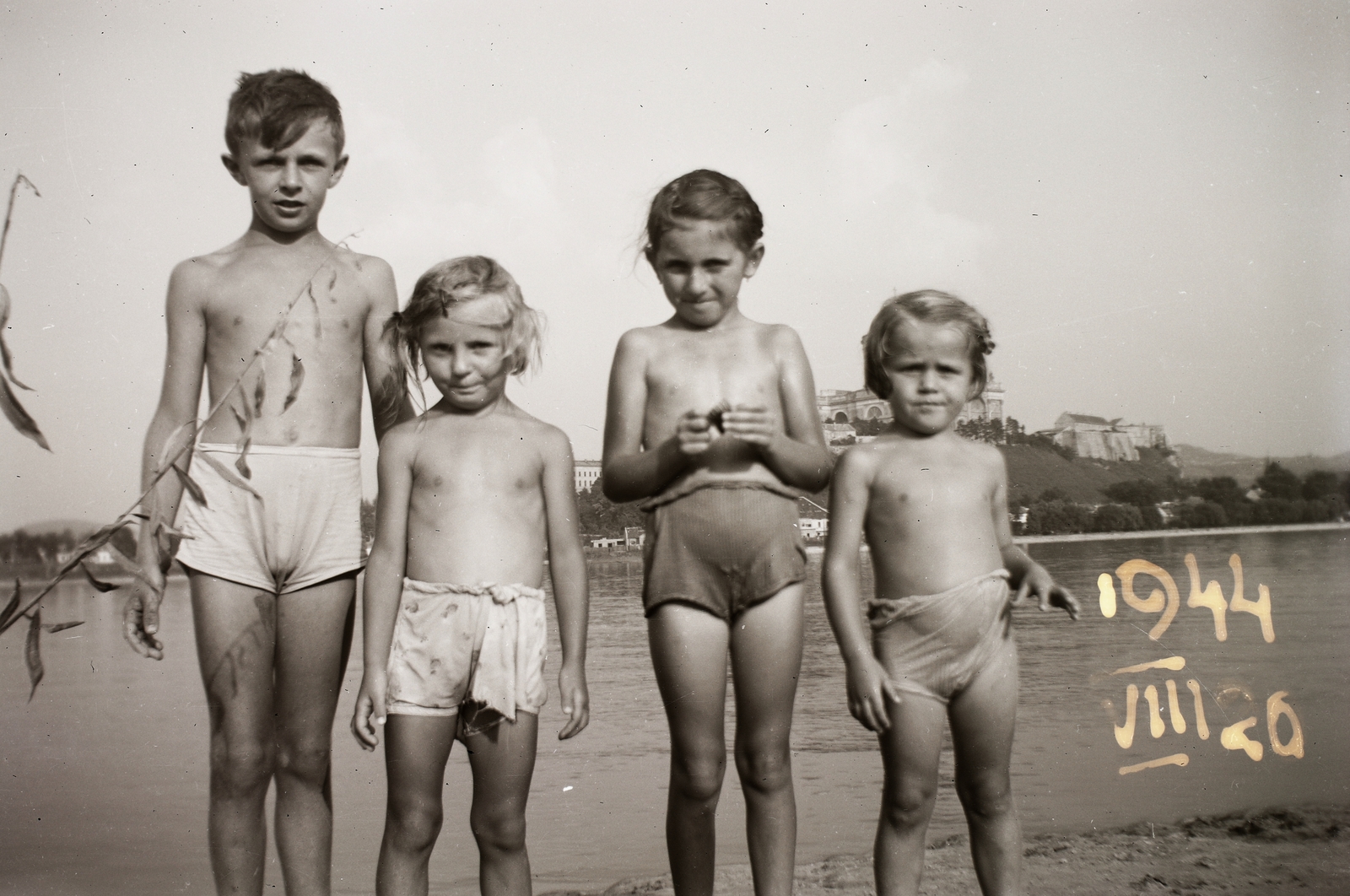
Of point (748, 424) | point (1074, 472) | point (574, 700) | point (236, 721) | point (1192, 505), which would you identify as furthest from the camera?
point (1192, 505)

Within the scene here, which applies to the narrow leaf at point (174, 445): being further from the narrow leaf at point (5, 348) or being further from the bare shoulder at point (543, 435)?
the bare shoulder at point (543, 435)

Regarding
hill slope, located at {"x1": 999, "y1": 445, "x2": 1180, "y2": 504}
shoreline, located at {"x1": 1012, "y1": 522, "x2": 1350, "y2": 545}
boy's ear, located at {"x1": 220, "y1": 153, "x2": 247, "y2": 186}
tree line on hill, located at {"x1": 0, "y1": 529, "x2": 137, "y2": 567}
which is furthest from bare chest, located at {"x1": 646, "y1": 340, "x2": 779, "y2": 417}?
tree line on hill, located at {"x1": 0, "y1": 529, "x2": 137, "y2": 567}

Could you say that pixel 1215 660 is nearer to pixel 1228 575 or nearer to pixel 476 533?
pixel 1228 575

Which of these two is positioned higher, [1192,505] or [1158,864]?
[1192,505]

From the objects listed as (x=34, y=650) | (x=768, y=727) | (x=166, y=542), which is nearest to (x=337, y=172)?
(x=166, y=542)

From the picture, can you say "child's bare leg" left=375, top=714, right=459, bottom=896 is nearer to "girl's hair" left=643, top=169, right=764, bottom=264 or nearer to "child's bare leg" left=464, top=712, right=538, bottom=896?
"child's bare leg" left=464, top=712, right=538, bottom=896

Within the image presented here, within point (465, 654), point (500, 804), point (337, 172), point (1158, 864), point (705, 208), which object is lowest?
point (1158, 864)

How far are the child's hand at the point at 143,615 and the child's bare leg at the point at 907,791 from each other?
1744 millimetres

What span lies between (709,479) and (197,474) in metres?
1.30

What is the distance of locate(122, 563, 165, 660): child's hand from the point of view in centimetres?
278

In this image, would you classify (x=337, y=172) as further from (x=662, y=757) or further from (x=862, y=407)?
(x=662, y=757)

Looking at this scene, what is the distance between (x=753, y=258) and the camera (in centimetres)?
299

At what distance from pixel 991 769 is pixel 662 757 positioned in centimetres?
402

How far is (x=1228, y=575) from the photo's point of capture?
4734 millimetres
